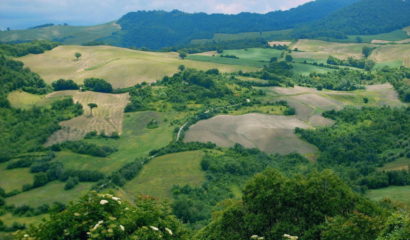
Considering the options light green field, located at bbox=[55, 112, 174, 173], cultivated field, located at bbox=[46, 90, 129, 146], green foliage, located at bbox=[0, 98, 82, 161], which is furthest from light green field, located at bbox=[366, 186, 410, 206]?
green foliage, located at bbox=[0, 98, 82, 161]

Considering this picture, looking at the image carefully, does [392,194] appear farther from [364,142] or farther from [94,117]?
[94,117]

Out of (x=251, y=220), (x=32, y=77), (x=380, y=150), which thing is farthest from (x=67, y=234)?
(x=32, y=77)

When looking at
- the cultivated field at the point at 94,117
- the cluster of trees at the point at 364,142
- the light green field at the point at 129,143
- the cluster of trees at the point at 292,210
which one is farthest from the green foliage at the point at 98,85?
the cluster of trees at the point at 292,210

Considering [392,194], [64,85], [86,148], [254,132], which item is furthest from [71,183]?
[64,85]

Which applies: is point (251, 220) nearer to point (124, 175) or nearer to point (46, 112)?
point (124, 175)

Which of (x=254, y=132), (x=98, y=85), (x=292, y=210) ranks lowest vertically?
(x=254, y=132)
